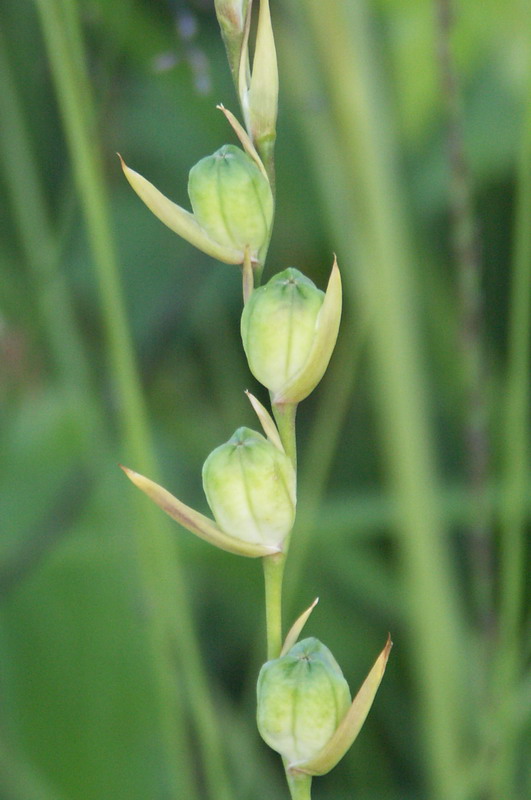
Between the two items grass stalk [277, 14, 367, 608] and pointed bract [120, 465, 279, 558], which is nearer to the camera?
pointed bract [120, 465, 279, 558]

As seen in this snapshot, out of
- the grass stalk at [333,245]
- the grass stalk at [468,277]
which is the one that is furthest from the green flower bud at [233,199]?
the grass stalk at [333,245]

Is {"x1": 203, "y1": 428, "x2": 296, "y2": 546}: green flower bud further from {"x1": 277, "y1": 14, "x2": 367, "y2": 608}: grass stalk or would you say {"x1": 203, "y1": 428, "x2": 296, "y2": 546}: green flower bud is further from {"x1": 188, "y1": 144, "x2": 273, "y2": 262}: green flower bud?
{"x1": 277, "y1": 14, "x2": 367, "y2": 608}: grass stalk

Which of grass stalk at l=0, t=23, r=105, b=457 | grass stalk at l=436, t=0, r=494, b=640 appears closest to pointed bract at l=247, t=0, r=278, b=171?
grass stalk at l=436, t=0, r=494, b=640

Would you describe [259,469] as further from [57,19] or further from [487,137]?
[487,137]

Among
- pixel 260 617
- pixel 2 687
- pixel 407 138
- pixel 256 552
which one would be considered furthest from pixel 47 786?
pixel 407 138

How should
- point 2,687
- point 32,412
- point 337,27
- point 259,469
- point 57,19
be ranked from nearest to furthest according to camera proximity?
point 259,469
point 57,19
point 337,27
point 2,687
point 32,412

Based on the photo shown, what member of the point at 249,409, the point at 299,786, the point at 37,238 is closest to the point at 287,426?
the point at 299,786
